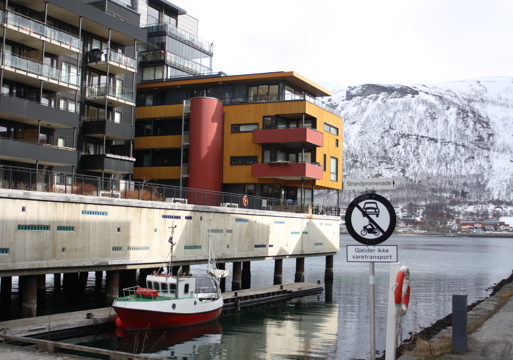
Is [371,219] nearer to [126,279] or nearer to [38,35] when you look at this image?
[126,279]

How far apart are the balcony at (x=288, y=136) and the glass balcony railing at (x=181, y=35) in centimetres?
2061

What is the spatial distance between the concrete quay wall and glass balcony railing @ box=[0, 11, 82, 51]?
18.7m

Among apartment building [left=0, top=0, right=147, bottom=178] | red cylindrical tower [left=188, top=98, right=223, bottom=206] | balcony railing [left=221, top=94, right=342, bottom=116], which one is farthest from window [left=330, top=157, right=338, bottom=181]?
apartment building [left=0, top=0, right=147, bottom=178]

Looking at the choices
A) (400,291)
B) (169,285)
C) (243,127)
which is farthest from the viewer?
(243,127)

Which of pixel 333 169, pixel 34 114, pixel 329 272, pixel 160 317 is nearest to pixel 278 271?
pixel 329 272

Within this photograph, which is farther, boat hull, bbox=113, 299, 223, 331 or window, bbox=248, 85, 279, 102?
window, bbox=248, 85, 279, 102

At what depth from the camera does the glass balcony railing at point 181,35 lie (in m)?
71.6

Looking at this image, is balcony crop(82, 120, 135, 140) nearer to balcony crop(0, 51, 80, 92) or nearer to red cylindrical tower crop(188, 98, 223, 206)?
balcony crop(0, 51, 80, 92)

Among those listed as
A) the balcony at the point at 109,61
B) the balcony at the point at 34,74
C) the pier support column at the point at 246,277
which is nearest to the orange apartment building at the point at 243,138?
the pier support column at the point at 246,277

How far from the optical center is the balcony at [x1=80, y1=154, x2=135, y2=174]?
178 feet

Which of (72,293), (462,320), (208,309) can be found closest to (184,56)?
(72,293)

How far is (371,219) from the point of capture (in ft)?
37.1

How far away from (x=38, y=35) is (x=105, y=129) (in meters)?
10.8

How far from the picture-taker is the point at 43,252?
31.9m
